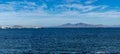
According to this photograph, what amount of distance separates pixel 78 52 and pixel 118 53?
11.4 m

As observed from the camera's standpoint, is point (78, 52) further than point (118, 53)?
Yes

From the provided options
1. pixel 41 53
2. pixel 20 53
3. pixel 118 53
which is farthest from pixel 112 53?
pixel 20 53

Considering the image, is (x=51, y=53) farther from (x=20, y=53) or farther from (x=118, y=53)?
(x=118, y=53)

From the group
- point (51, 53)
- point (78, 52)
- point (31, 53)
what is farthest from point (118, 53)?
point (31, 53)

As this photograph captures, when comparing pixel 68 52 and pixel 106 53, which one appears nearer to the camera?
pixel 106 53

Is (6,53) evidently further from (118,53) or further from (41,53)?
(118,53)

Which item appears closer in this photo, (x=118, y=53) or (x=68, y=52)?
(x=118, y=53)

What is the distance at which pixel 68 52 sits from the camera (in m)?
83.2

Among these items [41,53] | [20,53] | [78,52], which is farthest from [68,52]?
[20,53]

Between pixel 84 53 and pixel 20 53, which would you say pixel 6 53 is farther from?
pixel 84 53

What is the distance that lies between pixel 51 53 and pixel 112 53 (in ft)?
53.6

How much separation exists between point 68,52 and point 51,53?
220 inches

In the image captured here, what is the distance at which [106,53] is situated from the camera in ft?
256

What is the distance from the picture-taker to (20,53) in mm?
80812
